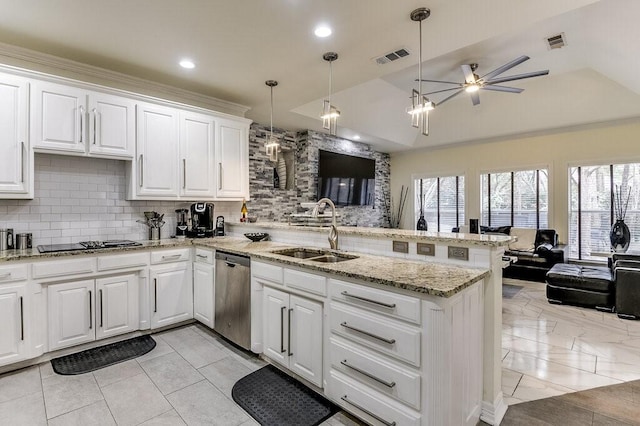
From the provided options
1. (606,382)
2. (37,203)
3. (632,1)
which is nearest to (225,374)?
(37,203)

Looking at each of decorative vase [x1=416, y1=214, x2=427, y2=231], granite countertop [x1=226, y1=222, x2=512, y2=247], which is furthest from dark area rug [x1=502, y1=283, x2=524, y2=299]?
granite countertop [x1=226, y1=222, x2=512, y2=247]

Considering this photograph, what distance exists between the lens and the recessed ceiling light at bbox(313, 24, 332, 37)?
8.54 ft

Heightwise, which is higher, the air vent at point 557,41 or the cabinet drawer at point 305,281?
the air vent at point 557,41

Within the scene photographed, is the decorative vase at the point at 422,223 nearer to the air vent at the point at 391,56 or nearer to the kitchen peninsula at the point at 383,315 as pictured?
the air vent at the point at 391,56

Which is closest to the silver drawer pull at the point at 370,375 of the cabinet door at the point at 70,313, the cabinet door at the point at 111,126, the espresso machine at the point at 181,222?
the cabinet door at the point at 70,313

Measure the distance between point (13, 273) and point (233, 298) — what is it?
1707mm

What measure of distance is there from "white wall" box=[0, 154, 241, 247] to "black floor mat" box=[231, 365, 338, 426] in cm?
234

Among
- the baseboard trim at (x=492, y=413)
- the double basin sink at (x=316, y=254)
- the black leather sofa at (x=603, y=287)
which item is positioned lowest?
the baseboard trim at (x=492, y=413)

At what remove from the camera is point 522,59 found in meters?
3.88

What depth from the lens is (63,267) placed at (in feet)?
8.99

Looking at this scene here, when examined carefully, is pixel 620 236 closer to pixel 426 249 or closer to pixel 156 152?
pixel 426 249

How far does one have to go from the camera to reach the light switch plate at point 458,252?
2088mm

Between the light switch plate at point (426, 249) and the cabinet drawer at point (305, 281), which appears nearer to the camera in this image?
the cabinet drawer at point (305, 281)

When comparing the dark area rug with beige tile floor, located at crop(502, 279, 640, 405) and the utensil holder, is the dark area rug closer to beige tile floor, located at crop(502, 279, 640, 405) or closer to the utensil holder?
beige tile floor, located at crop(502, 279, 640, 405)
